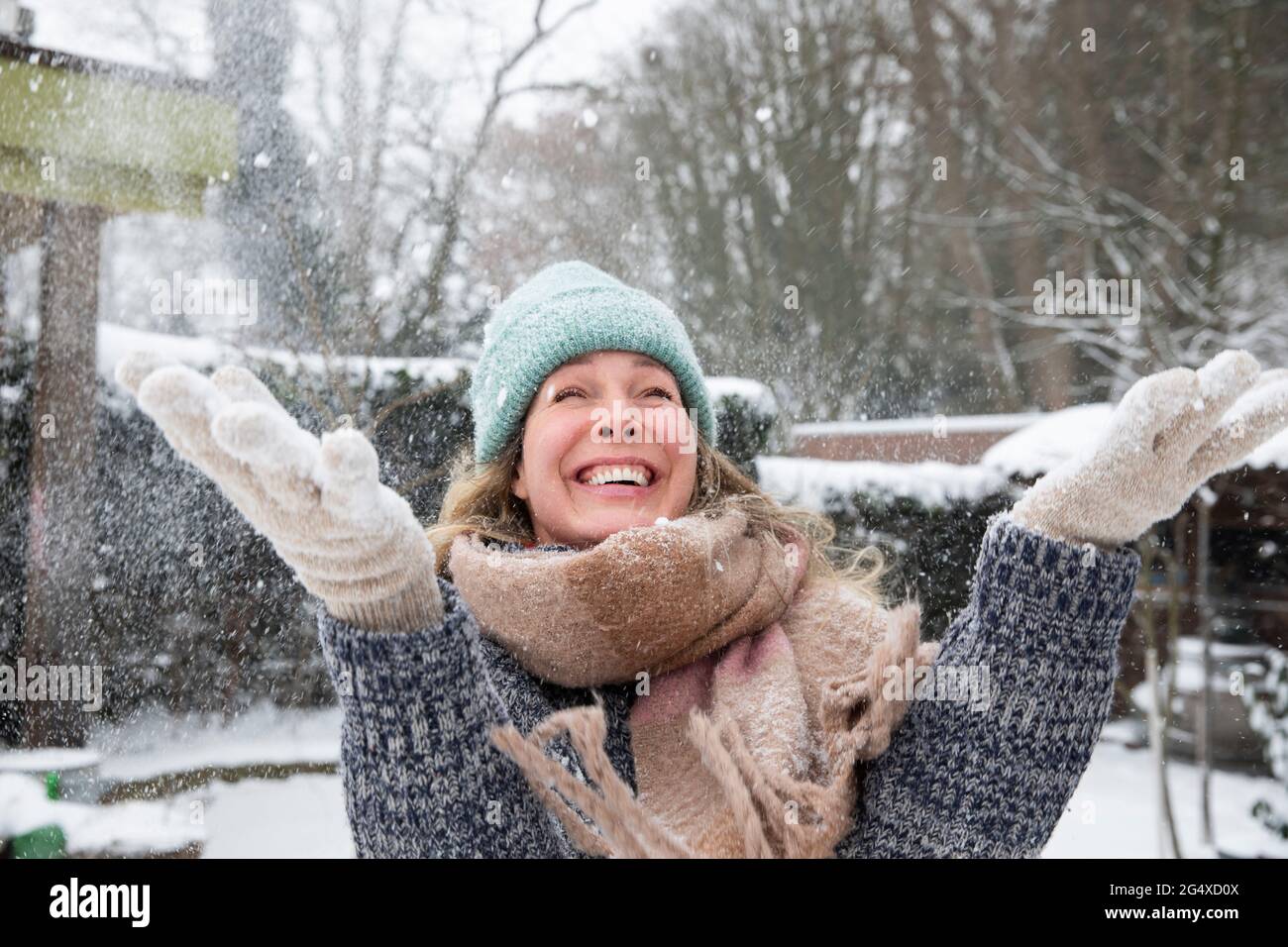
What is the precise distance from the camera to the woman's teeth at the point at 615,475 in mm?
882

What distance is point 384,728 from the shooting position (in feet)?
2.12

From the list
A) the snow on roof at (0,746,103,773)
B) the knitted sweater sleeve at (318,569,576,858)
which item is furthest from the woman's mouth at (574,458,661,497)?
the snow on roof at (0,746,103,773)

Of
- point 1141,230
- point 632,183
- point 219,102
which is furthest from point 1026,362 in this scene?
point 219,102

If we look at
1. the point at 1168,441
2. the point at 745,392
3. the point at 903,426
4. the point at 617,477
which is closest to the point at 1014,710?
the point at 1168,441

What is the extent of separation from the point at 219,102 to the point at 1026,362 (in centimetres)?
354

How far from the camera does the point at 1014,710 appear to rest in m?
0.70

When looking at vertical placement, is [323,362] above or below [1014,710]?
above

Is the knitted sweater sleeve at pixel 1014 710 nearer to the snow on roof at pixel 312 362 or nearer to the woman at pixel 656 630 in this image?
the woman at pixel 656 630

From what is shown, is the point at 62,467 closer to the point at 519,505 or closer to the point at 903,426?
the point at 519,505

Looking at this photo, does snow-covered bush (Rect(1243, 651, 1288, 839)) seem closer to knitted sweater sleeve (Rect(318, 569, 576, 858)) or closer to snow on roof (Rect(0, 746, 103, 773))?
knitted sweater sleeve (Rect(318, 569, 576, 858))

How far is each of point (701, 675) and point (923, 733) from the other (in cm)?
21

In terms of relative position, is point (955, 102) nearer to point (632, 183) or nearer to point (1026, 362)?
point (1026, 362)

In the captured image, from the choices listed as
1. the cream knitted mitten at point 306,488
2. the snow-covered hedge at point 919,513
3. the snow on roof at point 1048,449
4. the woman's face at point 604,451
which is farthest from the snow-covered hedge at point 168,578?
the cream knitted mitten at point 306,488
